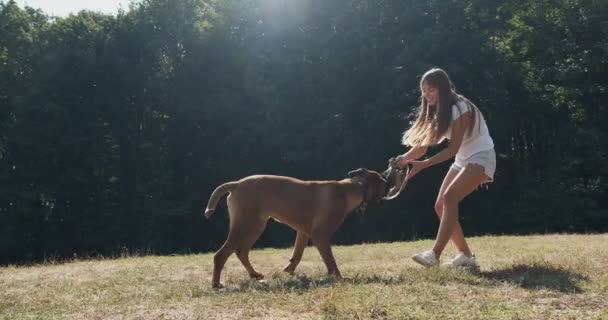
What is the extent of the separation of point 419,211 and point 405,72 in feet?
20.6

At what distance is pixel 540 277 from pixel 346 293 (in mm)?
2114

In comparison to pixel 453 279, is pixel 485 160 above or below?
above

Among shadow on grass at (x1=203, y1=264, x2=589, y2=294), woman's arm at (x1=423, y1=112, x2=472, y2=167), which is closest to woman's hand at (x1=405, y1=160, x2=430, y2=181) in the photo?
woman's arm at (x1=423, y1=112, x2=472, y2=167)

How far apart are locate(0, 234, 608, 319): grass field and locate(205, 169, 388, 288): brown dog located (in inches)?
15.3

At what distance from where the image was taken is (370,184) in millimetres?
6844

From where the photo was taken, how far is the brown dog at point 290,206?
250 inches

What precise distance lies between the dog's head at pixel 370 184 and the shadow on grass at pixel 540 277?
1457mm

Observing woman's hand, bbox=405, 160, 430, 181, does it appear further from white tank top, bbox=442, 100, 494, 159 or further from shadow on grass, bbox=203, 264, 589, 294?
shadow on grass, bbox=203, 264, 589, 294

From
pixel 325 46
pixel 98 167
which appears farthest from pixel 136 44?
pixel 325 46

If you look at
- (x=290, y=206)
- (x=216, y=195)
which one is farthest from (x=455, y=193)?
(x=216, y=195)

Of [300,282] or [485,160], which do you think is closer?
[300,282]

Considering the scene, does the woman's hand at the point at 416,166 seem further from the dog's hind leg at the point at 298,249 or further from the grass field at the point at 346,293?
the dog's hind leg at the point at 298,249

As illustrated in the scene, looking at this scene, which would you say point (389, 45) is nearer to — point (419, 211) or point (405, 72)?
point (405, 72)

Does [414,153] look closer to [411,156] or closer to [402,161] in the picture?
[411,156]
